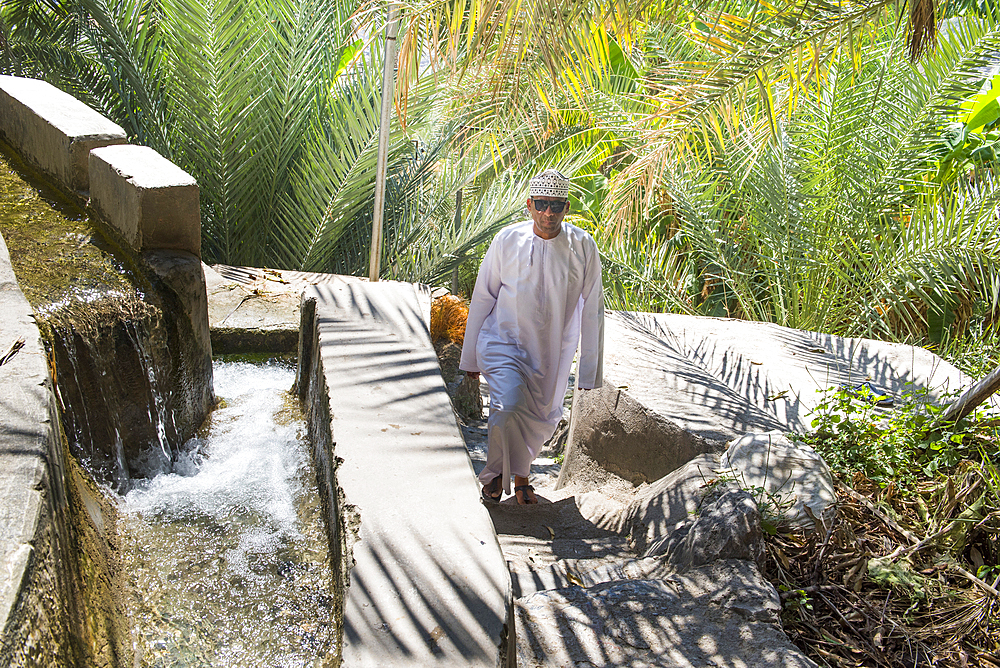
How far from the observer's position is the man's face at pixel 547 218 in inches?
150

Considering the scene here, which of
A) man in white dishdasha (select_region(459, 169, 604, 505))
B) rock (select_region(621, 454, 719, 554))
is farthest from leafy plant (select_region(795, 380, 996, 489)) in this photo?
man in white dishdasha (select_region(459, 169, 604, 505))

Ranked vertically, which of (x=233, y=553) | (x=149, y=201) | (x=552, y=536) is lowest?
(x=552, y=536)

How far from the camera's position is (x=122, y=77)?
6.34 meters

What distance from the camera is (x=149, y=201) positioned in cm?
352

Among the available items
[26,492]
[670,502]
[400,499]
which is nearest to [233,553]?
[400,499]

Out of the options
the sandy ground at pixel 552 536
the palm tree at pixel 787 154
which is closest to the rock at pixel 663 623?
the sandy ground at pixel 552 536

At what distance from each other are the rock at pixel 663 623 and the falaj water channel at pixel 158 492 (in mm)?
687

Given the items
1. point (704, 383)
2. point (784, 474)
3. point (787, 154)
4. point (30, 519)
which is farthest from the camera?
point (787, 154)

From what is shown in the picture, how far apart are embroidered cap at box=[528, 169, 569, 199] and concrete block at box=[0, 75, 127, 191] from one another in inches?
86.4

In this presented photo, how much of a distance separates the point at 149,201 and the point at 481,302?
1.62 m

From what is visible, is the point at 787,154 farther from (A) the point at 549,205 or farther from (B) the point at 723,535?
(B) the point at 723,535

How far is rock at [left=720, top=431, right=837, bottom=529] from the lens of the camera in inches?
129

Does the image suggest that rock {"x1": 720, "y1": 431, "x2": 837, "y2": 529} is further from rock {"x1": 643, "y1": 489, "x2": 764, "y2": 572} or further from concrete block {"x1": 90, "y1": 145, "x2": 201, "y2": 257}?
concrete block {"x1": 90, "y1": 145, "x2": 201, "y2": 257}

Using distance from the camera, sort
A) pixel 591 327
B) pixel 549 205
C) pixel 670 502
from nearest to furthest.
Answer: pixel 670 502 → pixel 549 205 → pixel 591 327
